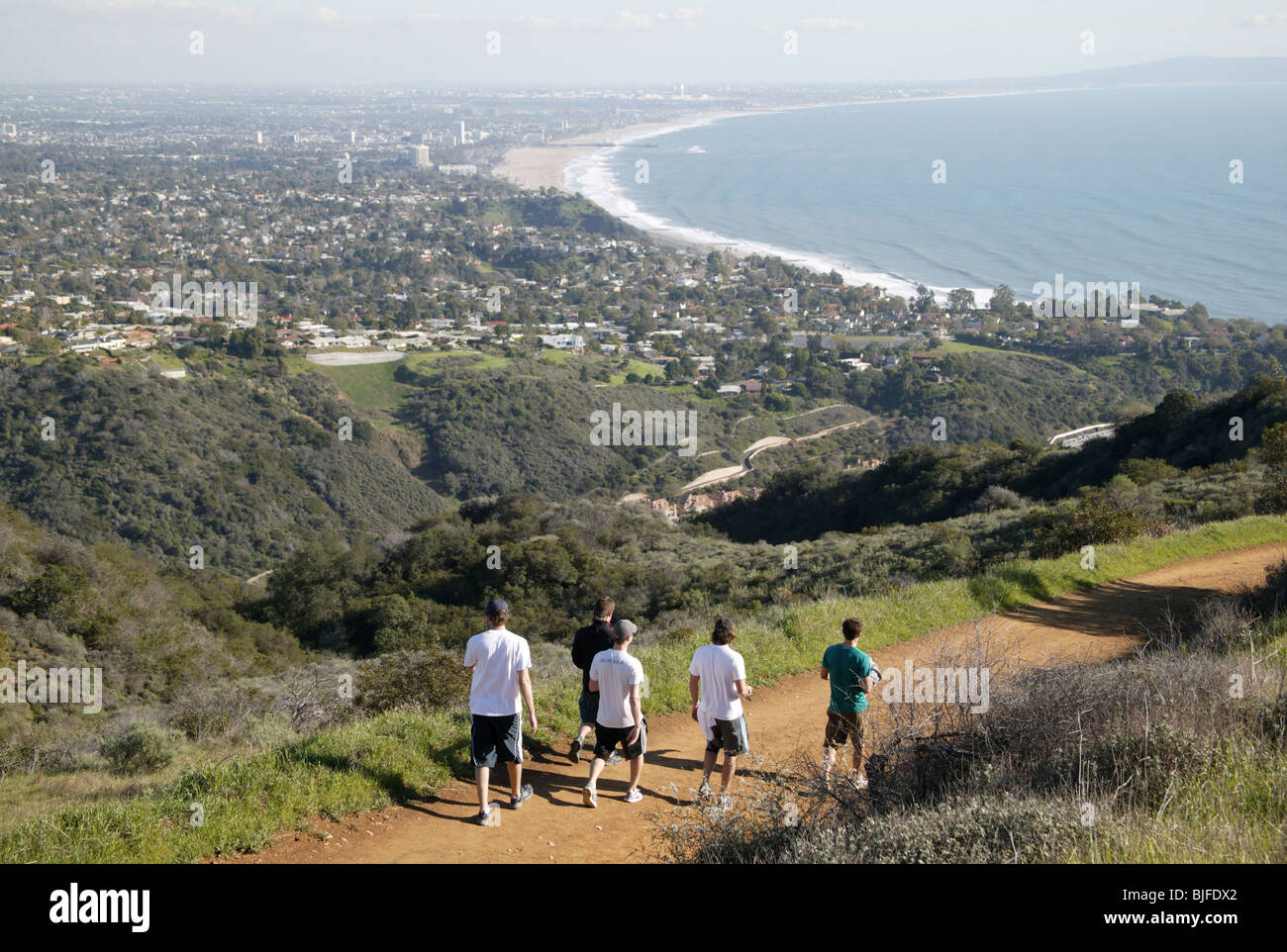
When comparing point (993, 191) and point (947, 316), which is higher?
point (993, 191)

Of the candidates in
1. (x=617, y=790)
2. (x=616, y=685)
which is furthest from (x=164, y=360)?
(x=616, y=685)

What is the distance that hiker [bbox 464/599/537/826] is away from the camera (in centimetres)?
490

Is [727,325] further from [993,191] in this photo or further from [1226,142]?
[1226,142]

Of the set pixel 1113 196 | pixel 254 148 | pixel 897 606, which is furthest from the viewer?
pixel 254 148

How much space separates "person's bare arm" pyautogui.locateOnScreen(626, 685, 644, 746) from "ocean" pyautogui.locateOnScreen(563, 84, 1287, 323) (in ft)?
208

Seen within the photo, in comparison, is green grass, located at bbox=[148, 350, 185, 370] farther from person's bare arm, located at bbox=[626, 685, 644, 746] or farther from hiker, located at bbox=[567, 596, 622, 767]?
person's bare arm, located at bbox=[626, 685, 644, 746]

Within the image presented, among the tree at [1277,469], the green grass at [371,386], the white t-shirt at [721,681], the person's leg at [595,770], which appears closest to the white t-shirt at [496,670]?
the person's leg at [595,770]

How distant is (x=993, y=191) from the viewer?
99.9 metres

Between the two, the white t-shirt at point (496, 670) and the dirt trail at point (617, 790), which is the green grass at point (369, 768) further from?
the white t-shirt at point (496, 670)

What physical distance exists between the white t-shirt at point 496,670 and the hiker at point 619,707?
18.8 inches

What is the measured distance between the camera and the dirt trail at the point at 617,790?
4633 mm
